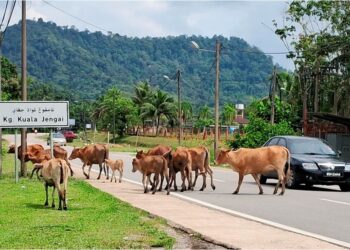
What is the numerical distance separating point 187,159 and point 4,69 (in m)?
66.9

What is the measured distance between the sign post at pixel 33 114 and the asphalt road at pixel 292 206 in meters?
4.77

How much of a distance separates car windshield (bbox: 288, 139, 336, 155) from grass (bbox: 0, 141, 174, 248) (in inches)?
278

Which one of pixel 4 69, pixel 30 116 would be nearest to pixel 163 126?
pixel 4 69

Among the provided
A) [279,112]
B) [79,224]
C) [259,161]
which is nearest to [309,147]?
[259,161]

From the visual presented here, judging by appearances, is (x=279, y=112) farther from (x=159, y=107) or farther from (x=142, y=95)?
(x=142, y=95)

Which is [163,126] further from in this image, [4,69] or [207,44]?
[207,44]

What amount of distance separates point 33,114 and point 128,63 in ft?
486

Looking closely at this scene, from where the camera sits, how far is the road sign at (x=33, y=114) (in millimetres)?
22531

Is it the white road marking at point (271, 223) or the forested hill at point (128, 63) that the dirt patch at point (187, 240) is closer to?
the white road marking at point (271, 223)

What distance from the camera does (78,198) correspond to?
55.1ft

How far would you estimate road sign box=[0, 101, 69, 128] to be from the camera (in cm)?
2253

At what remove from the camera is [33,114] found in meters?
22.6

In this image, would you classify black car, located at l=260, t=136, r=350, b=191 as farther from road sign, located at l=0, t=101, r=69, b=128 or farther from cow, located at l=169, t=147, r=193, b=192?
road sign, located at l=0, t=101, r=69, b=128

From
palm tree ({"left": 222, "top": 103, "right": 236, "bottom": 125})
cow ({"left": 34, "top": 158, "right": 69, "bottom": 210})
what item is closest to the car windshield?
cow ({"left": 34, "top": 158, "right": 69, "bottom": 210})
